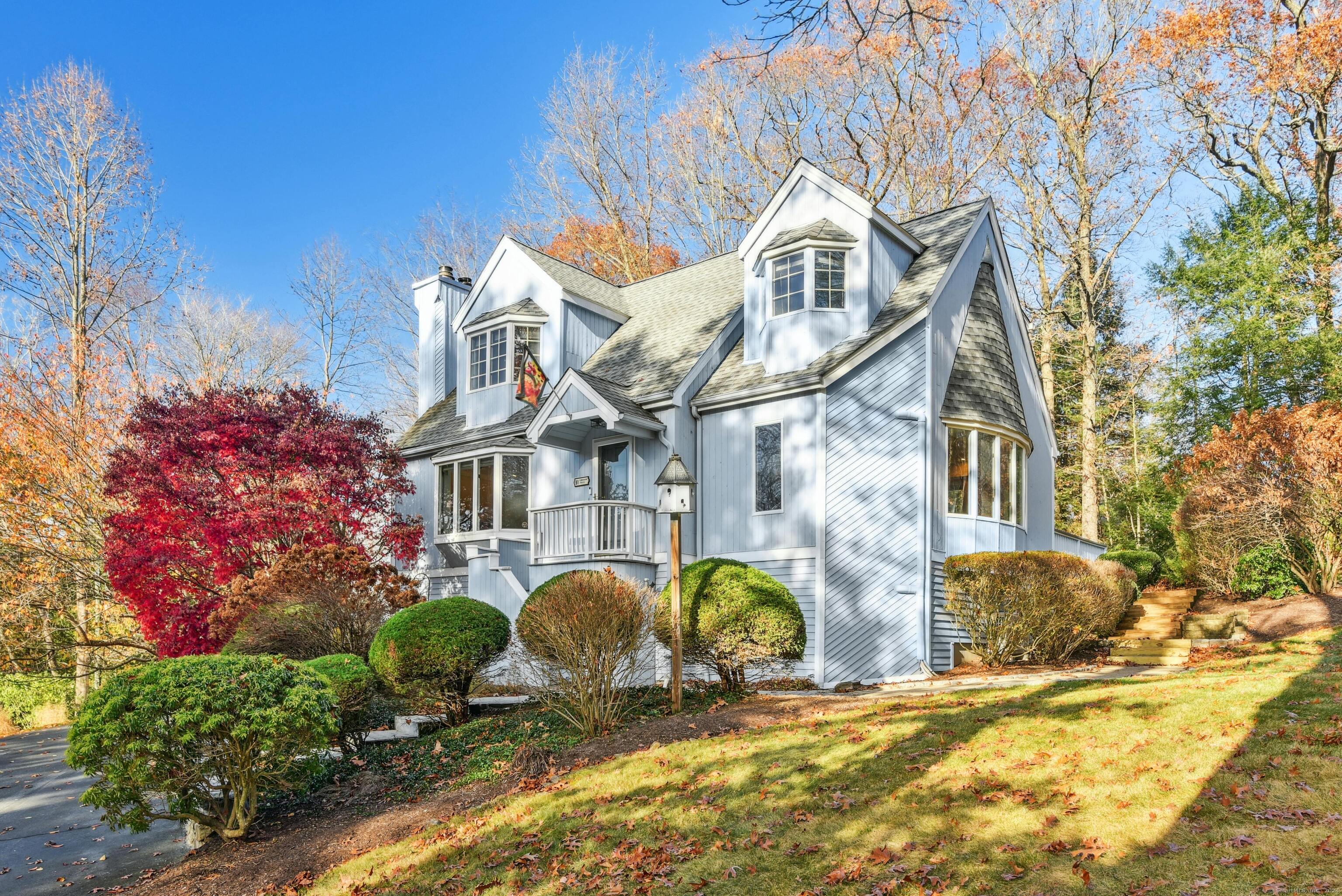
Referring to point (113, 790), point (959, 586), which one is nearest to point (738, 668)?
point (959, 586)

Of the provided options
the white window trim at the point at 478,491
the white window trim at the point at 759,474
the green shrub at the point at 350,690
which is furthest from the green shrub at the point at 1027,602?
the green shrub at the point at 350,690

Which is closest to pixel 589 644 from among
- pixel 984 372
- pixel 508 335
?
pixel 984 372

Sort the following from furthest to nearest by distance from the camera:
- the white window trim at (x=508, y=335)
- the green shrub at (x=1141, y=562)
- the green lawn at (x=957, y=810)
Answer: the green shrub at (x=1141, y=562) → the white window trim at (x=508, y=335) → the green lawn at (x=957, y=810)

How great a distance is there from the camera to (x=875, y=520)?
50.5ft

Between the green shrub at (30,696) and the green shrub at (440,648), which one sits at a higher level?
the green shrub at (440,648)

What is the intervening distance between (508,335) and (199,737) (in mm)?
12560

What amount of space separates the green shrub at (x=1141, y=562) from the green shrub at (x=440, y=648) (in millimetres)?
15624

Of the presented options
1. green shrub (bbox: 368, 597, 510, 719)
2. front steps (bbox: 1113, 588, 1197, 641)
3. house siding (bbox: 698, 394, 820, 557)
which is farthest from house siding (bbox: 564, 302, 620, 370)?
front steps (bbox: 1113, 588, 1197, 641)

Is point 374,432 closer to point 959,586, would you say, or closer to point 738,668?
point 738,668

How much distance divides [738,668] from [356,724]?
5135 mm

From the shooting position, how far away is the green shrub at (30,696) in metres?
20.6

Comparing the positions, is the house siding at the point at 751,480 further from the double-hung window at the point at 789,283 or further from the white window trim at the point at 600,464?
the double-hung window at the point at 789,283

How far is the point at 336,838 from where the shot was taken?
905 centimetres

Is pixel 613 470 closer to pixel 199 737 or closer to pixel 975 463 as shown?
pixel 975 463
